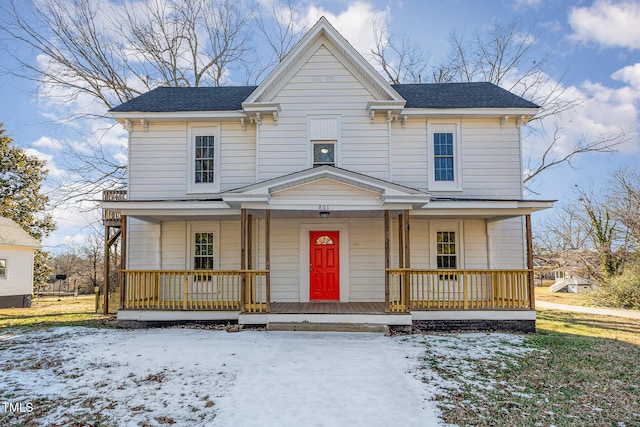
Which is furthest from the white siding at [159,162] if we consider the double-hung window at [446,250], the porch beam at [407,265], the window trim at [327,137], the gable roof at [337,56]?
the double-hung window at [446,250]

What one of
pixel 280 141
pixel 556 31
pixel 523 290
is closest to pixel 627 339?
pixel 523 290

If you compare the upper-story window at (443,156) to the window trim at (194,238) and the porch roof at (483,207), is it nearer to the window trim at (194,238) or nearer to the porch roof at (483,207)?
the porch roof at (483,207)

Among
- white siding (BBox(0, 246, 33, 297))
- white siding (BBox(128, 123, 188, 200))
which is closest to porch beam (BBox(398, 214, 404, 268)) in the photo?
white siding (BBox(128, 123, 188, 200))

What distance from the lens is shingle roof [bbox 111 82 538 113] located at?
444 inches

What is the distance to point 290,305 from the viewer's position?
33.9ft

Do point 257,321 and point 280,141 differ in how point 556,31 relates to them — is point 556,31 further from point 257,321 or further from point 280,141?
point 257,321

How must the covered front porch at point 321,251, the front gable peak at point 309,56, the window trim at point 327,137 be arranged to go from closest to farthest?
1. the covered front porch at point 321,251
2. the front gable peak at point 309,56
3. the window trim at point 327,137

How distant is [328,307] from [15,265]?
639 inches

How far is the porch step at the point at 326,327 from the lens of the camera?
352 inches

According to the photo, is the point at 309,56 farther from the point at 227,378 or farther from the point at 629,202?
the point at 629,202

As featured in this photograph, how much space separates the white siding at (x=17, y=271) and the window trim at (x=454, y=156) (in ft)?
61.4

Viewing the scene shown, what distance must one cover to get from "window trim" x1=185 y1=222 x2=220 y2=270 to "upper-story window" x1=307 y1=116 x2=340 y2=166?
11.9 ft

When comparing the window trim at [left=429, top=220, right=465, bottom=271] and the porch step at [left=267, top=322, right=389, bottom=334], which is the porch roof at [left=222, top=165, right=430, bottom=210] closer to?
the window trim at [left=429, top=220, right=465, bottom=271]

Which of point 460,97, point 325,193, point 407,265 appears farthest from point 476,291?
point 460,97
